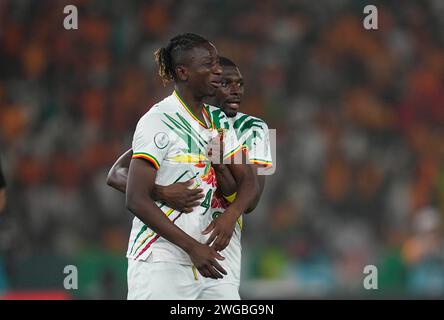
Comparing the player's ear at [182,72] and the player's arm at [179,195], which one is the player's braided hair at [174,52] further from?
the player's arm at [179,195]

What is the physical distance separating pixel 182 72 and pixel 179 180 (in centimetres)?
53

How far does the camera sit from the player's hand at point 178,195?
436 centimetres

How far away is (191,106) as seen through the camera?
4527 millimetres

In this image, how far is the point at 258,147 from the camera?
5.01 meters

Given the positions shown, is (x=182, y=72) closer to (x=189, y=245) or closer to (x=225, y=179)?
(x=225, y=179)

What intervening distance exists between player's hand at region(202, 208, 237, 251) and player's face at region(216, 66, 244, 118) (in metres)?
0.93

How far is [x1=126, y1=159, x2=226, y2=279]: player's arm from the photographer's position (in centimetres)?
424

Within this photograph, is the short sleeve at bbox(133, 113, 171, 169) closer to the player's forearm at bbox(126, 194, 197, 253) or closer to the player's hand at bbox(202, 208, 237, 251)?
the player's forearm at bbox(126, 194, 197, 253)

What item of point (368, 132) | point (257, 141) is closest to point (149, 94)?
point (368, 132)

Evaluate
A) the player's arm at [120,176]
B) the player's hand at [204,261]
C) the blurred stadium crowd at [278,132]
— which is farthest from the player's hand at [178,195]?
the blurred stadium crowd at [278,132]

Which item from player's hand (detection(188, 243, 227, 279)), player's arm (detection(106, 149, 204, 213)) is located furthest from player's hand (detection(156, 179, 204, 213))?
player's hand (detection(188, 243, 227, 279))

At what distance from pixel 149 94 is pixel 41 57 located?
1.61 metres

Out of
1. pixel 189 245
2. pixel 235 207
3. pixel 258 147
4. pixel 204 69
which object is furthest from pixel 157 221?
pixel 258 147

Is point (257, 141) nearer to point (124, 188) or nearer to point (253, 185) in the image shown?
point (253, 185)
